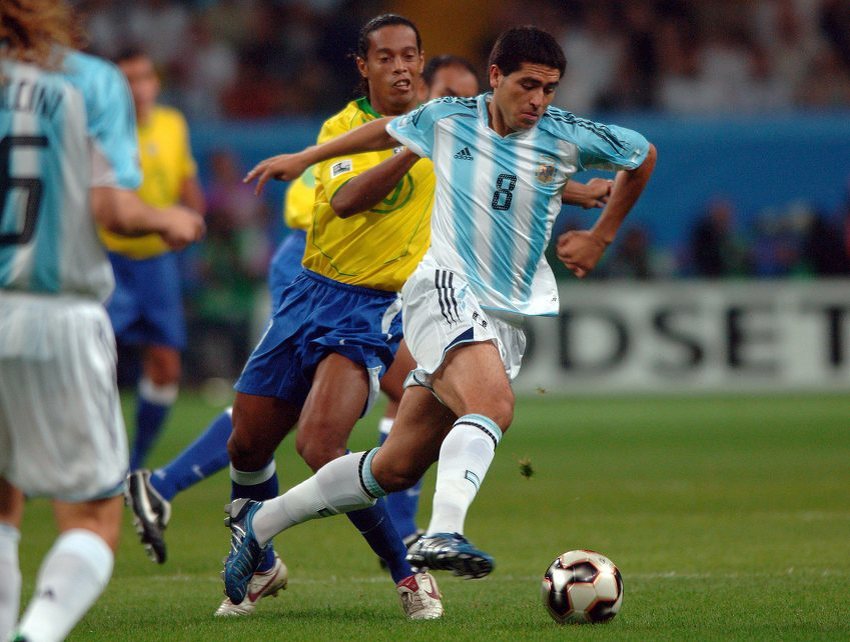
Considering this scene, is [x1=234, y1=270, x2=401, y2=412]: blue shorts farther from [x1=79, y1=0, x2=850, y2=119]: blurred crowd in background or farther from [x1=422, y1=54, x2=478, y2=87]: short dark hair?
[x1=79, y1=0, x2=850, y2=119]: blurred crowd in background

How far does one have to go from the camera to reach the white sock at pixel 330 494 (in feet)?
17.9

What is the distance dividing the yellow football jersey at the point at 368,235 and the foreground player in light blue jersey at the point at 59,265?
2.38 metres

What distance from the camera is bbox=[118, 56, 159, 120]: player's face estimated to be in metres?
9.68

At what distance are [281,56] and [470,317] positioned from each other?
1557 centimetres

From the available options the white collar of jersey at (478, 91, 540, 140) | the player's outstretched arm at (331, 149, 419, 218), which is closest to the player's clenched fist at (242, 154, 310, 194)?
the player's outstretched arm at (331, 149, 419, 218)

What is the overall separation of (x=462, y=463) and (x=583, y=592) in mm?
753

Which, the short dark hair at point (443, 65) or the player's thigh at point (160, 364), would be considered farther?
the player's thigh at point (160, 364)

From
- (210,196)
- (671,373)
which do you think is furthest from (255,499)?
(210,196)

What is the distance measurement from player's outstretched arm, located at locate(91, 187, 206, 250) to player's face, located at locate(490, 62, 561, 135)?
6.10ft

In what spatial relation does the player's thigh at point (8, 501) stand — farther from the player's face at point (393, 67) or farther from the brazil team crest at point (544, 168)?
the player's face at point (393, 67)

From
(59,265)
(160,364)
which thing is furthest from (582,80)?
(59,265)

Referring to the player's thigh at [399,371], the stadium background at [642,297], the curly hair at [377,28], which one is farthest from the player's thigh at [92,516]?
the player's thigh at [399,371]

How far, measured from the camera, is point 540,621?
5.50 meters

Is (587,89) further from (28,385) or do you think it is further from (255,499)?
(28,385)
